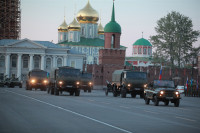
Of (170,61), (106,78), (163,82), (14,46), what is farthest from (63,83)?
(14,46)

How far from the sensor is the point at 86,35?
153m

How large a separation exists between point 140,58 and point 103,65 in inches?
2396

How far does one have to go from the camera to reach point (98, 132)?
1299 centimetres

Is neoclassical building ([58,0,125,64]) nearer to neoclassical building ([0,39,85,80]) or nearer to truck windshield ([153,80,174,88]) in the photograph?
neoclassical building ([0,39,85,80])

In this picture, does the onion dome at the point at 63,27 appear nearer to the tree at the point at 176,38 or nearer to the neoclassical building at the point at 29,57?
the neoclassical building at the point at 29,57

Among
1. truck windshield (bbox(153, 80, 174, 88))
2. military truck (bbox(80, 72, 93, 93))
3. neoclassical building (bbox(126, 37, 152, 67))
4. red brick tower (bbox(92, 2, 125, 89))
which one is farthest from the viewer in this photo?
neoclassical building (bbox(126, 37, 152, 67))

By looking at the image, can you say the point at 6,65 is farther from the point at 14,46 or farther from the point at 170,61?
the point at 170,61

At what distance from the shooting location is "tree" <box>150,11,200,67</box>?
79.0m

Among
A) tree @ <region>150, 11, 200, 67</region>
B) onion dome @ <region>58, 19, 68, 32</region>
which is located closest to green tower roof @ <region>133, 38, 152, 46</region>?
onion dome @ <region>58, 19, 68, 32</region>

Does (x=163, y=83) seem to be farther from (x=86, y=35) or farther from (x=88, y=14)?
(x=86, y=35)

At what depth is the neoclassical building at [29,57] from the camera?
112 meters

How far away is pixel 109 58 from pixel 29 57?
24803 millimetres

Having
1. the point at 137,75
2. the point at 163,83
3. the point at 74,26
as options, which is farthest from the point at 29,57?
the point at 163,83

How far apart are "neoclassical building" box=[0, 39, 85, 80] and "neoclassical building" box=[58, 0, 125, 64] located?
1023 inches
